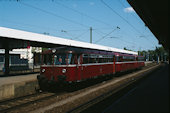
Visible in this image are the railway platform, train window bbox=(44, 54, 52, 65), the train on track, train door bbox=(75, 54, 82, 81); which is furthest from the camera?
train window bbox=(44, 54, 52, 65)

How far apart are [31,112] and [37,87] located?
5.01 metres

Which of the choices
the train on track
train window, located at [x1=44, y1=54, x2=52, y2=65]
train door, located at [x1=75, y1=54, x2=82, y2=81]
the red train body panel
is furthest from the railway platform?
train door, located at [x1=75, y1=54, x2=82, y2=81]

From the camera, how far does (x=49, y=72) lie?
11172 millimetres

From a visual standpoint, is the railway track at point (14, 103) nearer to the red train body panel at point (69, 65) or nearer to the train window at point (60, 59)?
the red train body panel at point (69, 65)

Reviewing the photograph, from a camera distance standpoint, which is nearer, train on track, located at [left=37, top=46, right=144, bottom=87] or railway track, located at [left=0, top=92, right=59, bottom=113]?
railway track, located at [left=0, top=92, right=59, bottom=113]

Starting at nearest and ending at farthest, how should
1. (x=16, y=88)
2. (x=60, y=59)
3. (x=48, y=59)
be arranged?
(x=16, y=88), (x=60, y=59), (x=48, y=59)

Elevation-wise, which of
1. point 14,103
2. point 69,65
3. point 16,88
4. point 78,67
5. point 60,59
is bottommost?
point 14,103

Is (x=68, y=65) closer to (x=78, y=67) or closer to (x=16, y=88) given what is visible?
(x=78, y=67)

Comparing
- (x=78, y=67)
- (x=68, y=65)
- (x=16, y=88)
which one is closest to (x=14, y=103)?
(x=16, y=88)

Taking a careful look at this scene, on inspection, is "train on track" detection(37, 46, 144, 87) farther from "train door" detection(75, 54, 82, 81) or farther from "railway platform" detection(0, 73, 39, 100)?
"railway platform" detection(0, 73, 39, 100)

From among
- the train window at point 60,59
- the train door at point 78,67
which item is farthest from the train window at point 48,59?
the train door at point 78,67

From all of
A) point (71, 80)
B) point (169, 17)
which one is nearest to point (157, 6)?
point (169, 17)

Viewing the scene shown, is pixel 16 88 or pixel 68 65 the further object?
pixel 68 65

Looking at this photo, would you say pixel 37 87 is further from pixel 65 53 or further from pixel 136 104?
pixel 136 104
